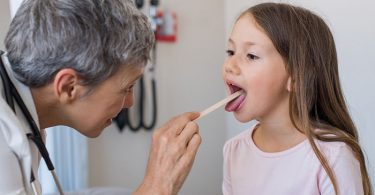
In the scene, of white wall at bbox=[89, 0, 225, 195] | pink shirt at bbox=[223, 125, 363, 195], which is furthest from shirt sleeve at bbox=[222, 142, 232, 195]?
white wall at bbox=[89, 0, 225, 195]

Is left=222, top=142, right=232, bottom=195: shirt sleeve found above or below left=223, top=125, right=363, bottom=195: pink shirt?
below

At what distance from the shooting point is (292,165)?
1.14 meters

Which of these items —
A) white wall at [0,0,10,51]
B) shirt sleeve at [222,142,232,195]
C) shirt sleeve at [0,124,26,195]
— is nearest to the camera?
shirt sleeve at [0,124,26,195]

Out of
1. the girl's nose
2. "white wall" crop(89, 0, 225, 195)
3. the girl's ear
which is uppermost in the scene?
the girl's nose

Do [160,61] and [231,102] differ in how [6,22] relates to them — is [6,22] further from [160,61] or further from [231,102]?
[231,102]

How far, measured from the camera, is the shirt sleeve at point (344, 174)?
101cm

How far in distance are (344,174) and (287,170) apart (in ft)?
0.56

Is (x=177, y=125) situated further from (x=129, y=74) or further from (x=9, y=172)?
(x=9, y=172)

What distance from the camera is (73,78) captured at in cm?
90

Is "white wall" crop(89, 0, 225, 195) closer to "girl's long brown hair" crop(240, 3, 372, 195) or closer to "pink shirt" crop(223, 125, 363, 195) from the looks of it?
"pink shirt" crop(223, 125, 363, 195)

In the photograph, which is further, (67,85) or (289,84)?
(289,84)

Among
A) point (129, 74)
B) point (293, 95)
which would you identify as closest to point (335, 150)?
point (293, 95)

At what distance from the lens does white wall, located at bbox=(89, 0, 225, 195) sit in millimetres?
2094

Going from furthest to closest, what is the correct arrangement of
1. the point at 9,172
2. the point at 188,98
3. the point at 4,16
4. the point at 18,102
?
the point at 188,98 → the point at 4,16 → the point at 18,102 → the point at 9,172
